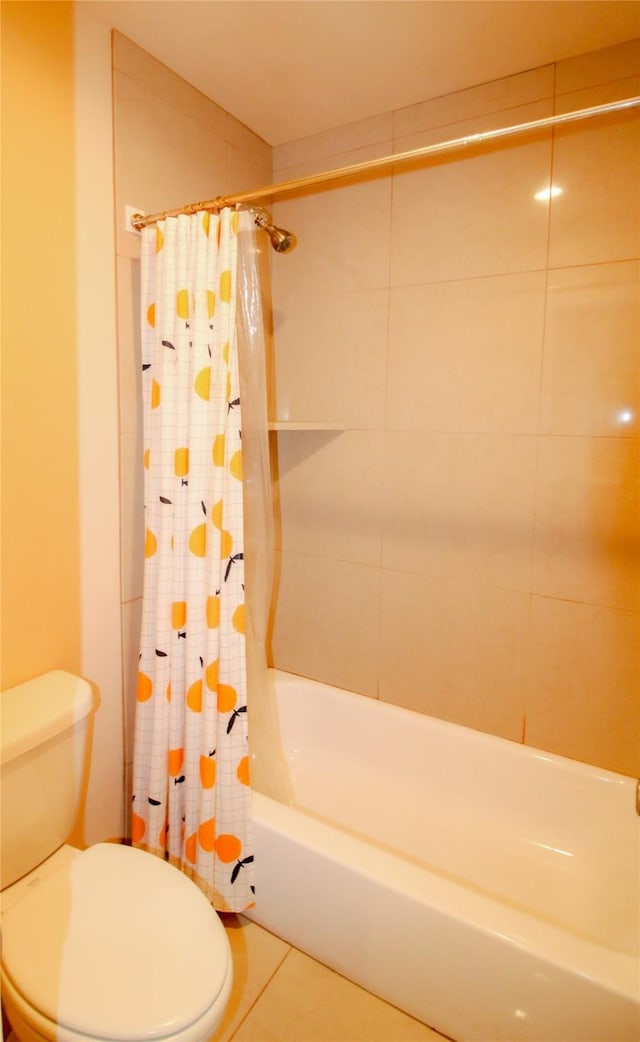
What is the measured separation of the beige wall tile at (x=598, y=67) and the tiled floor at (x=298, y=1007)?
250cm

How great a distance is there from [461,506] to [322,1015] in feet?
4.67

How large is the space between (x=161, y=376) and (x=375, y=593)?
1.07 meters

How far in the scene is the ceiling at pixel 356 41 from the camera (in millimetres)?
1351

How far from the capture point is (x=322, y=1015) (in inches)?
52.2

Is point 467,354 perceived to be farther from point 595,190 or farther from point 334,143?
point 334,143

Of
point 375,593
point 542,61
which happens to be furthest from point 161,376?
point 542,61

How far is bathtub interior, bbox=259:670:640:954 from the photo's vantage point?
4.92 feet

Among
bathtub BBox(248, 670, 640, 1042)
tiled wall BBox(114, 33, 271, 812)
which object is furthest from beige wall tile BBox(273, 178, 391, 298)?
bathtub BBox(248, 670, 640, 1042)

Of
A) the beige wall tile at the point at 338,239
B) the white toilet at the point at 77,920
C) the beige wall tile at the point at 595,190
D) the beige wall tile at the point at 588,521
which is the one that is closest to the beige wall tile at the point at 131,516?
the white toilet at the point at 77,920

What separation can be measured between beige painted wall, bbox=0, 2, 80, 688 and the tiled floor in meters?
0.96

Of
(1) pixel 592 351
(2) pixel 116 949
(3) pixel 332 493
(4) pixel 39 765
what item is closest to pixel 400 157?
(1) pixel 592 351

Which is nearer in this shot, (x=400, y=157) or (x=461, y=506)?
(x=400, y=157)

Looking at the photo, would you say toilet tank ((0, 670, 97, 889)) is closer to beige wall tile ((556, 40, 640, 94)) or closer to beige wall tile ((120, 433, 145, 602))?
beige wall tile ((120, 433, 145, 602))

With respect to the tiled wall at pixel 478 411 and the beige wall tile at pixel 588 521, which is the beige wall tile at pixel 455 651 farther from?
the beige wall tile at pixel 588 521
